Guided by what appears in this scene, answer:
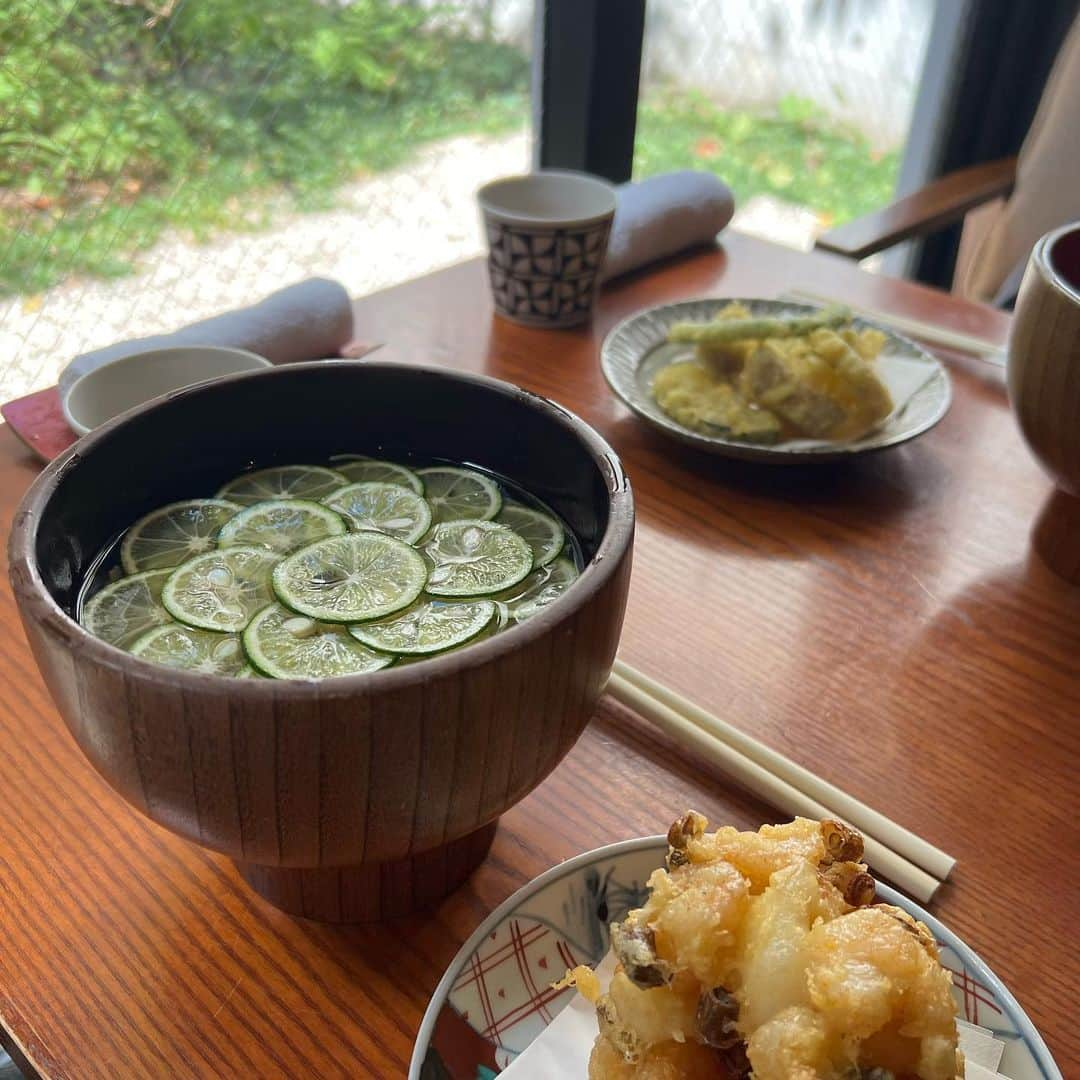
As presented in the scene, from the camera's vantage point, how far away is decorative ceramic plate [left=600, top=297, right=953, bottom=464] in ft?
3.86

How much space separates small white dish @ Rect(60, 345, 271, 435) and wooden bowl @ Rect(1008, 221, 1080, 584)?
0.79m

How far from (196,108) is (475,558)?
1293 mm

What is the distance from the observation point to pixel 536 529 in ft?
2.52

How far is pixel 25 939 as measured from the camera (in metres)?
0.70

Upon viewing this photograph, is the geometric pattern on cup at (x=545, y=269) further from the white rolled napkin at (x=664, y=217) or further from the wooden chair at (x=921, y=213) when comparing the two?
the wooden chair at (x=921, y=213)

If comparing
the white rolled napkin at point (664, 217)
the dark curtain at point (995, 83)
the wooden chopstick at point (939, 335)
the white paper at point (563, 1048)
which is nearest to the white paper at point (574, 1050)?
the white paper at point (563, 1048)

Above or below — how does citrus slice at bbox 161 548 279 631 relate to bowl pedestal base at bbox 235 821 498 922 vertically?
above

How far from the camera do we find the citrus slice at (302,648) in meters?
0.64

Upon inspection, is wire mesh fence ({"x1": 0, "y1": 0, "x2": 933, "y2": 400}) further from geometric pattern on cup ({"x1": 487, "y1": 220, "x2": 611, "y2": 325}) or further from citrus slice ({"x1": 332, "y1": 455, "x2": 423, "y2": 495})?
citrus slice ({"x1": 332, "y1": 455, "x2": 423, "y2": 495})

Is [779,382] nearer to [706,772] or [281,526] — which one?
[706,772]

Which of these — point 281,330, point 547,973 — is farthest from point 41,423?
point 547,973

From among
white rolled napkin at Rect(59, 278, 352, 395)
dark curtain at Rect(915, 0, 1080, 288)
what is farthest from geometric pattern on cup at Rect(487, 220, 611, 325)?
dark curtain at Rect(915, 0, 1080, 288)

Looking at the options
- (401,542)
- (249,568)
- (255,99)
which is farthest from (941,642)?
(255,99)

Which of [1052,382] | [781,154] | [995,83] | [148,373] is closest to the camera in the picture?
[1052,382]
